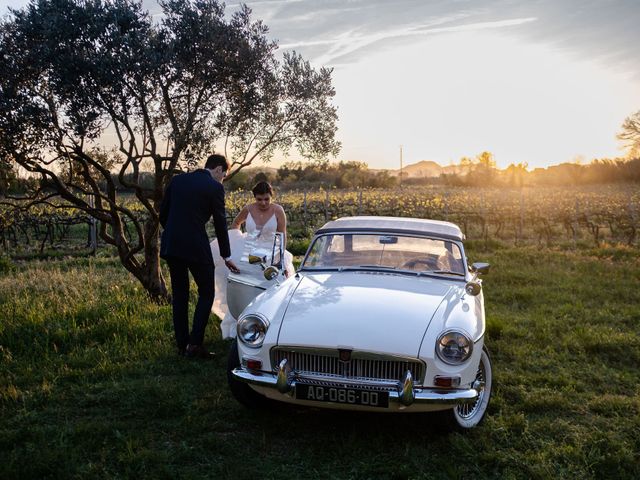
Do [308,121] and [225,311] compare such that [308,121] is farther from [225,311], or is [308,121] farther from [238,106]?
[225,311]

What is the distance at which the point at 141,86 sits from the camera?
805 cm

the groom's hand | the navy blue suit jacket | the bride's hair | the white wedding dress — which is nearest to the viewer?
the navy blue suit jacket

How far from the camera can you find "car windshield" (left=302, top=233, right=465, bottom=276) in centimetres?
581

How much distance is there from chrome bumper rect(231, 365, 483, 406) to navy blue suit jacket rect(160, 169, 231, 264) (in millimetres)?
2117

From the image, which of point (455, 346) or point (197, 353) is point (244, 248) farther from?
point (455, 346)

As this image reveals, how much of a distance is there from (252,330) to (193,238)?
5.99ft

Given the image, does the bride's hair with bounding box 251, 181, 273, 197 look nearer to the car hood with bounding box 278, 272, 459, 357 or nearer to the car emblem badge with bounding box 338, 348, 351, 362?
the car hood with bounding box 278, 272, 459, 357

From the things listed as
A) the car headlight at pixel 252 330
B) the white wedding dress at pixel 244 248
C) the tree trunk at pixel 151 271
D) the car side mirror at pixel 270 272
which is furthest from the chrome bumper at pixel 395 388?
the tree trunk at pixel 151 271

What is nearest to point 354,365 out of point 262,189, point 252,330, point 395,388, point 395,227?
point 395,388

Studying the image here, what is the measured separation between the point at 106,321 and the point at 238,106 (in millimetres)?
3646

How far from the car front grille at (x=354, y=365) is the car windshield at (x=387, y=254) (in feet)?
4.94

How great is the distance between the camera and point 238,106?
29.8ft

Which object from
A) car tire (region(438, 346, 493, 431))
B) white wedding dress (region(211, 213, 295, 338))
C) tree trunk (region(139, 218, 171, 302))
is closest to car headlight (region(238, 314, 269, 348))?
car tire (region(438, 346, 493, 431))

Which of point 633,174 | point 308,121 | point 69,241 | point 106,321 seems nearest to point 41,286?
point 106,321
